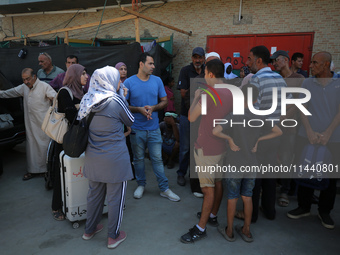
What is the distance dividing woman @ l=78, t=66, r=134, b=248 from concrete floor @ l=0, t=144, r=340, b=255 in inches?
16.5

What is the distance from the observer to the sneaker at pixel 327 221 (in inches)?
129

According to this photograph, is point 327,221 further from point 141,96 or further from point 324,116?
point 141,96

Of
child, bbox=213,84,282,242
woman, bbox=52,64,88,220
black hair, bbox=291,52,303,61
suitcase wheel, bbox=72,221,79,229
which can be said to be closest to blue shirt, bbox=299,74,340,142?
child, bbox=213,84,282,242

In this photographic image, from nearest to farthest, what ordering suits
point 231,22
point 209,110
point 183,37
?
point 209,110
point 231,22
point 183,37

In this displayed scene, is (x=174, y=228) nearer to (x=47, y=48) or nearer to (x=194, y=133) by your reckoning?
(x=194, y=133)

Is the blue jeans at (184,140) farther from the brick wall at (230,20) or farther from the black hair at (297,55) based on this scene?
the brick wall at (230,20)

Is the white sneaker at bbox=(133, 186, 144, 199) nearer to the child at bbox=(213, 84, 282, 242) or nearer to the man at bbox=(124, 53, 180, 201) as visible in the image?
the man at bbox=(124, 53, 180, 201)

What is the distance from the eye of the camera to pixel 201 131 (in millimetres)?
2893

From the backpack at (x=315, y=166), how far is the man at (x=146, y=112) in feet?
5.58

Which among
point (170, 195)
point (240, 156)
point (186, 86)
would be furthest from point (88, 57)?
point (240, 156)

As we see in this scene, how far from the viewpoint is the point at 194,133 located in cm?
421

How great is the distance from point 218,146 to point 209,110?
395 mm

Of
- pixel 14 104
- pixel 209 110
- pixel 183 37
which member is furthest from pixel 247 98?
pixel 183 37

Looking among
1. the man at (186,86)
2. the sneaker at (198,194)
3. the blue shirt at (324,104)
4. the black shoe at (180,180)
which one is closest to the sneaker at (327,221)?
the blue shirt at (324,104)
